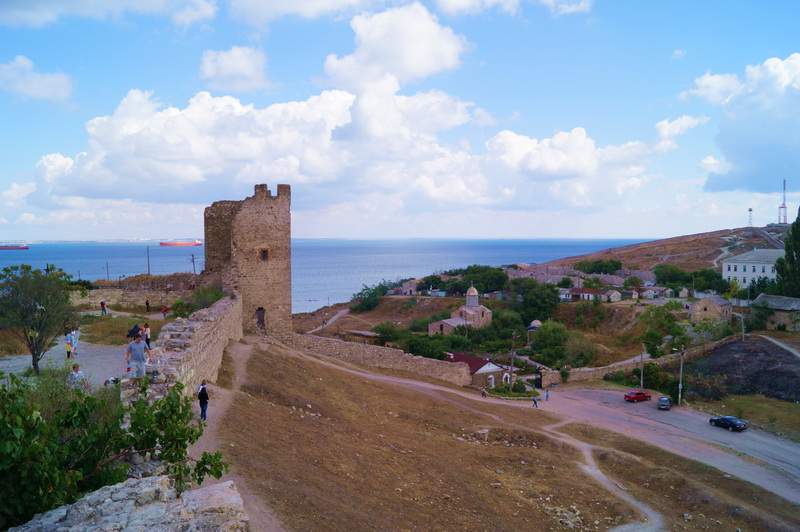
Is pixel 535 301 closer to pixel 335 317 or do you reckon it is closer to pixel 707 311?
pixel 707 311

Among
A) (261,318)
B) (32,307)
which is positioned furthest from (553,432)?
(32,307)

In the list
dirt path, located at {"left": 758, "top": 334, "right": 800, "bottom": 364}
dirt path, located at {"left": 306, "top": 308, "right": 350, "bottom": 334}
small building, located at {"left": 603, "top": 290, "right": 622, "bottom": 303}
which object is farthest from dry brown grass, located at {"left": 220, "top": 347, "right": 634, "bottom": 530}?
small building, located at {"left": 603, "top": 290, "right": 622, "bottom": 303}

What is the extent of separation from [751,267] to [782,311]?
23091 mm

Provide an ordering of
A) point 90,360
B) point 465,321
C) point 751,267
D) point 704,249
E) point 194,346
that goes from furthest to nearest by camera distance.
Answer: point 704,249, point 751,267, point 465,321, point 90,360, point 194,346

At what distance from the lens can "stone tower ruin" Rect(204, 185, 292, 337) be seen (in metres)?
22.1

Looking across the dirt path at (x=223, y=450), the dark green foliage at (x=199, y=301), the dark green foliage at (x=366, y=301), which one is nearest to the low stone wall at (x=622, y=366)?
the dark green foliage at (x=199, y=301)

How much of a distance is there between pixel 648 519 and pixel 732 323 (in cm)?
4015

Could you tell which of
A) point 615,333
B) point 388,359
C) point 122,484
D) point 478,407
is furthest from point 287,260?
point 615,333

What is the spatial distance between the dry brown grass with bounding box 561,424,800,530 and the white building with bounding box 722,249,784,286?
52.7m

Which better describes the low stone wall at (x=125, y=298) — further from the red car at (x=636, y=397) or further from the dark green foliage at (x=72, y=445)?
the red car at (x=636, y=397)

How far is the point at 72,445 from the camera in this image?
20.8ft

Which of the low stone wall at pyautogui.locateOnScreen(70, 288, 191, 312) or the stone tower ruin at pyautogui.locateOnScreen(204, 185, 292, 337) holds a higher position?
the stone tower ruin at pyautogui.locateOnScreen(204, 185, 292, 337)

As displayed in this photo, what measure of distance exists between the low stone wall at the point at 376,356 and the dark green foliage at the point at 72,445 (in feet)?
57.6

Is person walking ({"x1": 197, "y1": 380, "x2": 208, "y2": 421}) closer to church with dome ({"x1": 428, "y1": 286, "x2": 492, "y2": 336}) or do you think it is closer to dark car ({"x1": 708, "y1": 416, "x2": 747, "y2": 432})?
dark car ({"x1": 708, "y1": 416, "x2": 747, "y2": 432})
